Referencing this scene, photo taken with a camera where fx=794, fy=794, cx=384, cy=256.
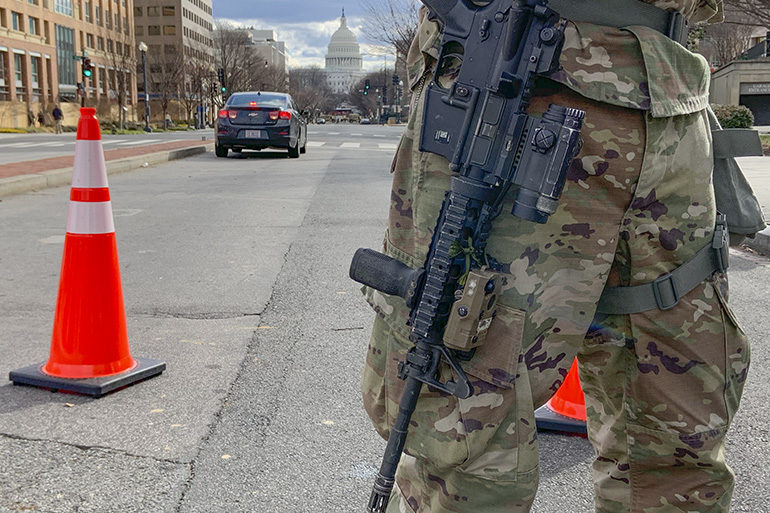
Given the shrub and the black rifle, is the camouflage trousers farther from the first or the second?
the shrub

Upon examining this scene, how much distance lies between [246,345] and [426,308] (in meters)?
2.70

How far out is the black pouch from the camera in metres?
1.61

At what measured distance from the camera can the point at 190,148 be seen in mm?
19797

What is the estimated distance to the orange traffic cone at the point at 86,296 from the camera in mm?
3344

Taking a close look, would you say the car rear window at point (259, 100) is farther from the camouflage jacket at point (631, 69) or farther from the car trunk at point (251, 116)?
the camouflage jacket at point (631, 69)

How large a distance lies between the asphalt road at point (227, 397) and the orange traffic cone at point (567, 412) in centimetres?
6

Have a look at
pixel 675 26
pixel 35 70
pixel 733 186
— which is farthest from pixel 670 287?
pixel 35 70

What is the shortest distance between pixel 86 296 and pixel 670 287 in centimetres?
261

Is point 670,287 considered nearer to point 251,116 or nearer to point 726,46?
point 251,116

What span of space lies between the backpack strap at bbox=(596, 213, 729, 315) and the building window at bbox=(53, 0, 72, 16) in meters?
79.6

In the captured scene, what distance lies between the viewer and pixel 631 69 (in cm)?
140

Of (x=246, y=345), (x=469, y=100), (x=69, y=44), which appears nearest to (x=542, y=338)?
(x=469, y=100)

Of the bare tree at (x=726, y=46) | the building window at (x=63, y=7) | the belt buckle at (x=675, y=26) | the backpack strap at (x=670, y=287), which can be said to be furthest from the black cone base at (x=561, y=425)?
the building window at (x=63, y=7)

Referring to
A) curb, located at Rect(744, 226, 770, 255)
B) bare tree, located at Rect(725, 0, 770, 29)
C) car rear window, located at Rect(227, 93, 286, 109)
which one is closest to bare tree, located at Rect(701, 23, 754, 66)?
bare tree, located at Rect(725, 0, 770, 29)
